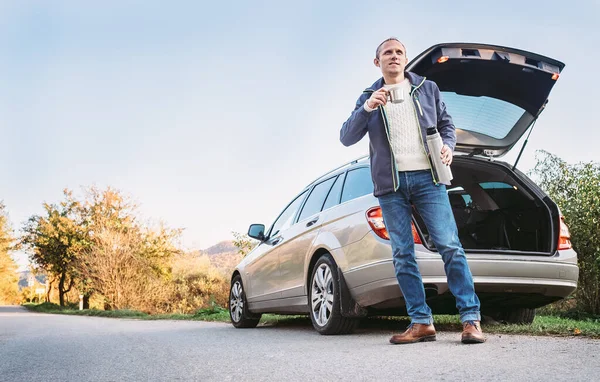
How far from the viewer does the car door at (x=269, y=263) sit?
22.0ft

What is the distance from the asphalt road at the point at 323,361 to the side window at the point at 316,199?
169 centimetres

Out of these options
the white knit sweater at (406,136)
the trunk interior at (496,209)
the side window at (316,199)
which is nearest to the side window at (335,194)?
the side window at (316,199)

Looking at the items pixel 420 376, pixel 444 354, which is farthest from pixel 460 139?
pixel 420 376

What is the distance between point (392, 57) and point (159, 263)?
29.8 meters

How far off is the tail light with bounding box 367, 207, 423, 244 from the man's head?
113cm

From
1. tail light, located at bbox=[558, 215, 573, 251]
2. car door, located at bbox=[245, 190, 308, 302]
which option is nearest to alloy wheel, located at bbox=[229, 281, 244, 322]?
car door, located at bbox=[245, 190, 308, 302]

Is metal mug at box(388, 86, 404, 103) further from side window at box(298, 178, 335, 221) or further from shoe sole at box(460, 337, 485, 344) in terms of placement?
side window at box(298, 178, 335, 221)

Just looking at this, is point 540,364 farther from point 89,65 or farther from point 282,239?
point 89,65

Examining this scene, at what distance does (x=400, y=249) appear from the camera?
4180 mm

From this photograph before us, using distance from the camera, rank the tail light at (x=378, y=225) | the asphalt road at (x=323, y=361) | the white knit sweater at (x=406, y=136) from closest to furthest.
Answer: the asphalt road at (x=323, y=361) < the white knit sweater at (x=406, y=136) < the tail light at (x=378, y=225)

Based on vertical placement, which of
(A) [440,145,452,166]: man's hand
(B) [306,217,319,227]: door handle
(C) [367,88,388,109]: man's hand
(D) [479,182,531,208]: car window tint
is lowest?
(B) [306,217,319,227]: door handle

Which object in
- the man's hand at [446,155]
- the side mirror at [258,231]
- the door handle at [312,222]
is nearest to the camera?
the man's hand at [446,155]

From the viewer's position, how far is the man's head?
419 cm

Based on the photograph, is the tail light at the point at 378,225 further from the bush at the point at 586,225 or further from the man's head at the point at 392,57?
the bush at the point at 586,225
